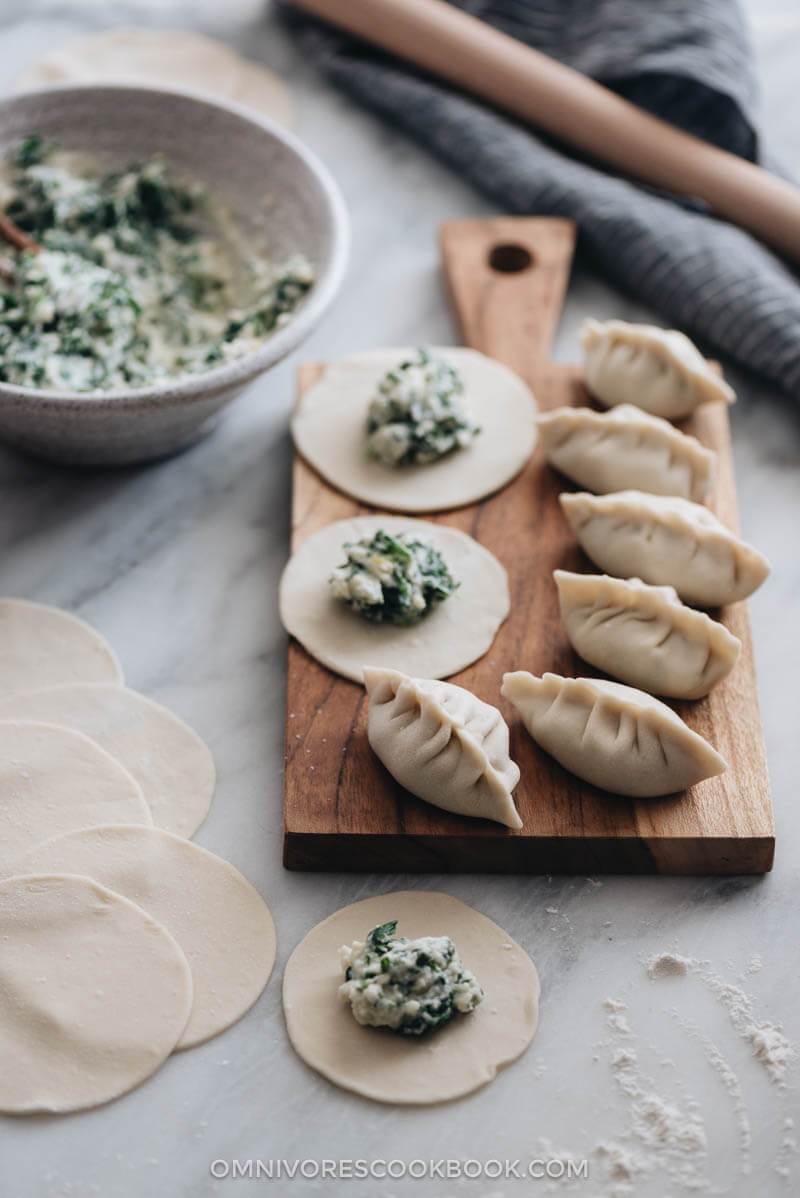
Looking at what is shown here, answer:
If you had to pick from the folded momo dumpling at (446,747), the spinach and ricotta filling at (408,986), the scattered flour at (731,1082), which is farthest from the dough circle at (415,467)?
the scattered flour at (731,1082)

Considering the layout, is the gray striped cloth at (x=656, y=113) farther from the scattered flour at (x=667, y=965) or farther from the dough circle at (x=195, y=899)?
the dough circle at (x=195, y=899)

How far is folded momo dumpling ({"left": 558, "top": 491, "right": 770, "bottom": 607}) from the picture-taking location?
213 cm

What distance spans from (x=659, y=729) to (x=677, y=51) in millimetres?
2001

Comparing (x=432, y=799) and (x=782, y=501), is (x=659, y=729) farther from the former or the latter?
(x=782, y=501)

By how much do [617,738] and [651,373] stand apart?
0.92 meters

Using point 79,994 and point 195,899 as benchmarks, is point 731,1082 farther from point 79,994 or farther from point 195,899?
point 79,994

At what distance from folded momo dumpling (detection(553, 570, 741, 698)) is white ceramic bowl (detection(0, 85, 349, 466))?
2.42 ft

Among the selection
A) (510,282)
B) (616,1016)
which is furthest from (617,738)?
(510,282)

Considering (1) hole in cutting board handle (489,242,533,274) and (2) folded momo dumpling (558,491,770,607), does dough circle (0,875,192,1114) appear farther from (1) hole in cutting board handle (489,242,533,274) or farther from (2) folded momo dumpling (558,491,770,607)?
(1) hole in cutting board handle (489,242,533,274)

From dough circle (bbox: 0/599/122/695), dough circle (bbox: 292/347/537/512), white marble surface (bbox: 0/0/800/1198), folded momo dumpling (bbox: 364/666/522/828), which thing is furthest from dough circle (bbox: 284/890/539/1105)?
dough circle (bbox: 292/347/537/512)

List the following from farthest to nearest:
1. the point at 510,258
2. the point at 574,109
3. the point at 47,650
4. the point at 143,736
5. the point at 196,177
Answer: the point at 574,109, the point at 510,258, the point at 196,177, the point at 47,650, the point at 143,736

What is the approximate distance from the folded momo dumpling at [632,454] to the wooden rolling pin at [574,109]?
86cm

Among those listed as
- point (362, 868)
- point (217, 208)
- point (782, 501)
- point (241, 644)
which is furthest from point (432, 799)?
point (217, 208)

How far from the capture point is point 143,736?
206 centimetres
